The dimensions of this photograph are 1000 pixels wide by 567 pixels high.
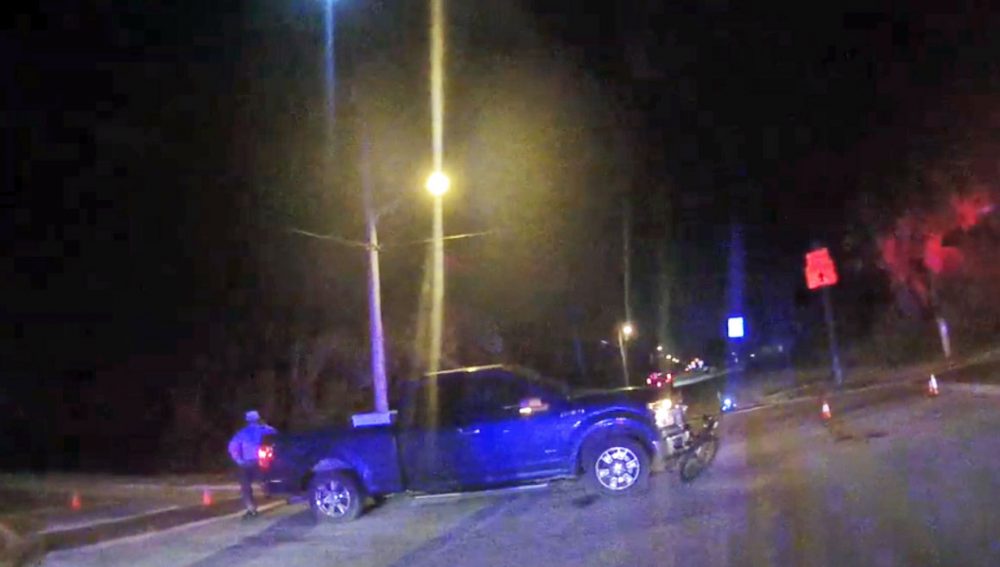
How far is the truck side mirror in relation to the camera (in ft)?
50.2

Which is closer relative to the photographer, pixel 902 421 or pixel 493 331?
pixel 902 421

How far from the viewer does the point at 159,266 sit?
30.4 meters

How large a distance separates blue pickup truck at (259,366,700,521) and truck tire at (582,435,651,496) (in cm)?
1

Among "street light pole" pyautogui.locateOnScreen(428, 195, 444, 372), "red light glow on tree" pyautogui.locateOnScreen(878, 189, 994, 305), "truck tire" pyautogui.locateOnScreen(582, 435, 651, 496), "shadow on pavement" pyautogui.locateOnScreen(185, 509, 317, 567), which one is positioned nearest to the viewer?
"shadow on pavement" pyautogui.locateOnScreen(185, 509, 317, 567)

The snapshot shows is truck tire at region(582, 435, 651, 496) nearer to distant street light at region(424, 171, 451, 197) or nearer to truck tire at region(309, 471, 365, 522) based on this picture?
truck tire at region(309, 471, 365, 522)

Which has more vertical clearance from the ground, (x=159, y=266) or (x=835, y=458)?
(x=159, y=266)

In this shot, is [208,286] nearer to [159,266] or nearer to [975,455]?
[159,266]

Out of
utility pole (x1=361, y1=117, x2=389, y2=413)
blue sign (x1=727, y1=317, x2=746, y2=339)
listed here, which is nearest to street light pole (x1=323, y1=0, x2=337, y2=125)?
utility pole (x1=361, y1=117, x2=389, y2=413)

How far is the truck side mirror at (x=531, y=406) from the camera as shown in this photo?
50.2ft

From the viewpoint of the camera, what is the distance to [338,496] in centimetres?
1606

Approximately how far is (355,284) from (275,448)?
1709cm

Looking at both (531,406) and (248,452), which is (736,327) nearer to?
(248,452)

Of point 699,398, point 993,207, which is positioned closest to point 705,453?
point 699,398

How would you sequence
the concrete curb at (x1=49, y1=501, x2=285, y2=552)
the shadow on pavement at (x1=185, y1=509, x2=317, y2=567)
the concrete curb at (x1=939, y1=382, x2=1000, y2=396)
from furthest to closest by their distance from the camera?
the concrete curb at (x1=939, y1=382, x2=1000, y2=396) < the concrete curb at (x1=49, y1=501, x2=285, y2=552) < the shadow on pavement at (x1=185, y1=509, x2=317, y2=567)
